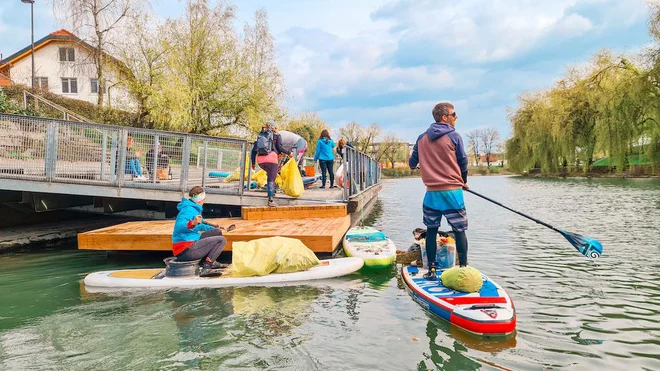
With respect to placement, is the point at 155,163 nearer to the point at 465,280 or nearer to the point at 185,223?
the point at 185,223

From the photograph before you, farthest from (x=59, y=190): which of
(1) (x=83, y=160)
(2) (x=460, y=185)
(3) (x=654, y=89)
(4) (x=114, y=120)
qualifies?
(3) (x=654, y=89)

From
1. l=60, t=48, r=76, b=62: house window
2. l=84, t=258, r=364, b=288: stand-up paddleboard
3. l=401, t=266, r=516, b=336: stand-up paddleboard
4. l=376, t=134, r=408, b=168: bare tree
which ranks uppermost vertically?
l=60, t=48, r=76, b=62: house window

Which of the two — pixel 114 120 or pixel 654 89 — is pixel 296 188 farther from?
pixel 654 89

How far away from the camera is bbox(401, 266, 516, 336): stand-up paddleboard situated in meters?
4.30

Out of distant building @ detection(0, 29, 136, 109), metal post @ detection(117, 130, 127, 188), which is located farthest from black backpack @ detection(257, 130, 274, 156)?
distant building @ detection(0, 29, 136, 109)

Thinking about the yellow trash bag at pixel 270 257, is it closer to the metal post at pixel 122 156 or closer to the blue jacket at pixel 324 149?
the metal post at pixel 122 156

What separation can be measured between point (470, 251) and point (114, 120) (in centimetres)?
2230

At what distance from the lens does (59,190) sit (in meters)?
9.09

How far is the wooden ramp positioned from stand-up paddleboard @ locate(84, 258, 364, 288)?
58 cm

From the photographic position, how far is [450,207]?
5328 mm

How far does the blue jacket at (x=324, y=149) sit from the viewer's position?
12578mm

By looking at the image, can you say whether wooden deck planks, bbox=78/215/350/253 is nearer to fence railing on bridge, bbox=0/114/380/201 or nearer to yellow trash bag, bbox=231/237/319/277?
yellow trash bag, bbox=231/237/319/277

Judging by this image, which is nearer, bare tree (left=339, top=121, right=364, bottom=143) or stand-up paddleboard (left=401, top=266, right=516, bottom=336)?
stand-up paddleboard (left=401, top=266, right=516, bottom=336)

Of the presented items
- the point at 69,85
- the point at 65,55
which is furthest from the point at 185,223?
the point at 69,85
